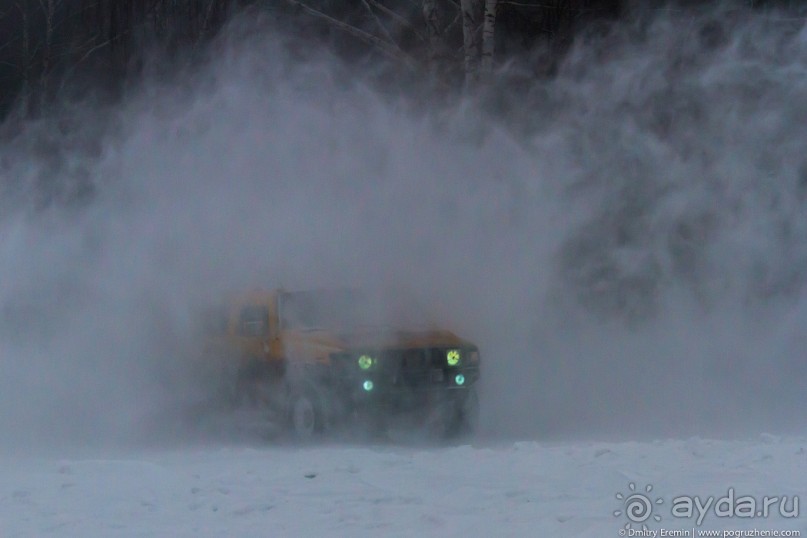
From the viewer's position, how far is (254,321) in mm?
11211

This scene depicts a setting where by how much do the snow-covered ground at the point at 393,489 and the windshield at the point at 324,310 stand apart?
1.72 meters

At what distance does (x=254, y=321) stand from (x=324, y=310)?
687mm

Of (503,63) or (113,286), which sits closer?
(113,286)

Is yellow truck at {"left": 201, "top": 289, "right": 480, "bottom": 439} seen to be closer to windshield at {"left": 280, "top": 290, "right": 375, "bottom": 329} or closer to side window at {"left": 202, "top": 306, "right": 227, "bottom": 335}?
windshield at {"left": 280, "top": 290, "right": 375, "bottom": 329}

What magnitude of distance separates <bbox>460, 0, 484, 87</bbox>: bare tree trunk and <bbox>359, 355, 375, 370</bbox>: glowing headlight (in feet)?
31.7

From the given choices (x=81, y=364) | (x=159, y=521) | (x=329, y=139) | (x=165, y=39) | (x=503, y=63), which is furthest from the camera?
(x=165, y=39)

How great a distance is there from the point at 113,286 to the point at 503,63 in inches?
432

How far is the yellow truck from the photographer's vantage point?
33.3 ft

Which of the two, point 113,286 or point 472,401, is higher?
point 113,286

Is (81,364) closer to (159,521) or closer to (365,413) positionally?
(365,413)

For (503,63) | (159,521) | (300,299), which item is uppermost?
(503,63)

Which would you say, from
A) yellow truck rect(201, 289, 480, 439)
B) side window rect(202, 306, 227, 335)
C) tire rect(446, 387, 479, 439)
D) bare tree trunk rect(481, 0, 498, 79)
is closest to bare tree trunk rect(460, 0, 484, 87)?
bare tree trunk rect(481, 0, 498, 79)

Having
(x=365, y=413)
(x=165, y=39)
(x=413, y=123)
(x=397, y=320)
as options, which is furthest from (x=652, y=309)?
(x=165, y=39)

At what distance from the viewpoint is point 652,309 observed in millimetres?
15570
